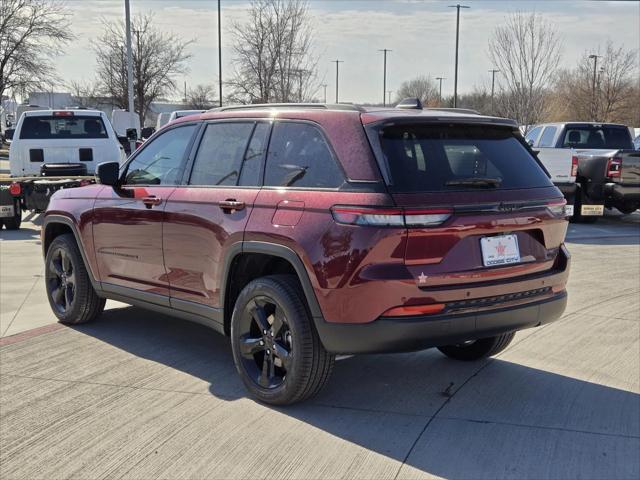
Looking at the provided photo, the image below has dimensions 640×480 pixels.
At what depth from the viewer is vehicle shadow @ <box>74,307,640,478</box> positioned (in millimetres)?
3566

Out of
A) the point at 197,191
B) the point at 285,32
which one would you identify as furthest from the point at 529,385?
the point at 285,32

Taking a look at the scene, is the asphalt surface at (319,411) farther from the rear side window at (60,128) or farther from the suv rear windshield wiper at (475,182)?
the rear side window at (60,128)

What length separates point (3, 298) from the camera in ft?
23.0

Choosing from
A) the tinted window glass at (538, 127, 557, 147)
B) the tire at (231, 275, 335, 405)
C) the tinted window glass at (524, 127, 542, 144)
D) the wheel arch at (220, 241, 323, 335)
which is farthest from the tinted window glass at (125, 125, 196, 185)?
the tinted window glass at (524, 127, 542, 144)

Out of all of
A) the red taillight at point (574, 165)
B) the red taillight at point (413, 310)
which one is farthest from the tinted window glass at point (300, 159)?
the red taillight at point (574, 165)

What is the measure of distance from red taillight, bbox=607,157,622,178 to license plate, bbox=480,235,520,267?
32.5 feet

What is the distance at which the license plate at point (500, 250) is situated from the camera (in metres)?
3.83

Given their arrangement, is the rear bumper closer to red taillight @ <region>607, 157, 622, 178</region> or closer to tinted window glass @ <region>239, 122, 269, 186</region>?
tinted window glass @ <region>239, 122, 269, 186</region>

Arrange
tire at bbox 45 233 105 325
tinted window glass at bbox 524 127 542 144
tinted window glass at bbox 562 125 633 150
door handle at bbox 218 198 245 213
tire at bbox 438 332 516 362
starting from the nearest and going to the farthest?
door handle at bbox 218 198 245 213, tire at bbox 438 332 516 362, tire at bbox 45 233 105 325, tinted window glass at bbox 562 125 633 150, tinted window glass at bbox 524 127 542 144

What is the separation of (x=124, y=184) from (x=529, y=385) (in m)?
3.38

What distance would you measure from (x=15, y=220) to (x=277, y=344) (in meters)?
9.69

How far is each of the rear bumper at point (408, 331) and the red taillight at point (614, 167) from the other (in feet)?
32.9

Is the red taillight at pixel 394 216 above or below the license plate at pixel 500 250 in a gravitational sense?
above

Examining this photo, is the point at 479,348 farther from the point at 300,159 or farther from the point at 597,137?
the point at 597,137
